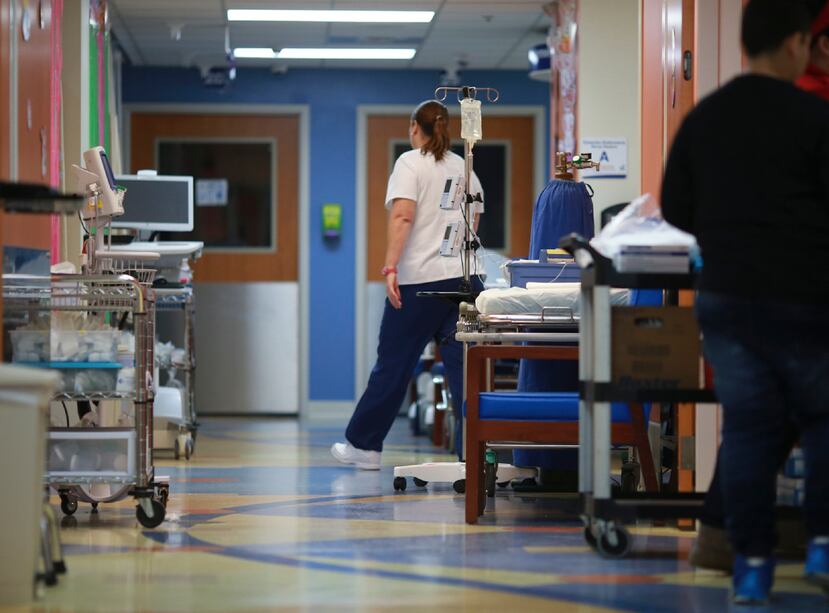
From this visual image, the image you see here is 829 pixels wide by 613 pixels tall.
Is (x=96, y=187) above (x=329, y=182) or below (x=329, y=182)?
below

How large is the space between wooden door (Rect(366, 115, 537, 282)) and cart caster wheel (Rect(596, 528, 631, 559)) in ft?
22.0

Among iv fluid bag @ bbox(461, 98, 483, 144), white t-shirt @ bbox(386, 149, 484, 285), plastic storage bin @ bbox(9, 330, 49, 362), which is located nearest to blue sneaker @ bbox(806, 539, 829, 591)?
plastic storage bin @ bbox(9, 330, 49, 362)

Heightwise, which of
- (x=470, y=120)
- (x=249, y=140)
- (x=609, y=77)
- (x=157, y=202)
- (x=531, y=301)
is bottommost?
(x=531, y=301)

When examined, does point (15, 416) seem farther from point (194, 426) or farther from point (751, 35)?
point (194, 426)

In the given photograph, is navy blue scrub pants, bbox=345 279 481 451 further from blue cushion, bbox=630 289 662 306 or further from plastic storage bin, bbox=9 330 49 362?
plastic storage bin, bbox=9 330 49 362

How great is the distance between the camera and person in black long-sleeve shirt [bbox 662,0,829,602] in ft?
9.59

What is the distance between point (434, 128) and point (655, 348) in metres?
2.45

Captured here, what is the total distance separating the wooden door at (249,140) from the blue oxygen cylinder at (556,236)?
5.34m

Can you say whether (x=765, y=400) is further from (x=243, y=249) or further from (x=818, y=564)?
(x=243, y=249)

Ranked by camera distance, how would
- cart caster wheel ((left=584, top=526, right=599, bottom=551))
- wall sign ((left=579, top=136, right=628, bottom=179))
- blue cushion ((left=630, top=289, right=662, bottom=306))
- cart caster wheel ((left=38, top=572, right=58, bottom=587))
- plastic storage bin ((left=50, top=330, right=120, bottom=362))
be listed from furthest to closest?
wall sign ((left=579, top=136, right=628, bottom=179))
blue cushion ((left=630, top=289, right=662, bottom=306))
plastic storage bin ((left=50, top=330, right=120, bottom=362))
cart caster wheel ((left=584, top=526, right=599, bottom=551))
cart caster wheel ((left=38, top=572, right=58, bottom=587))

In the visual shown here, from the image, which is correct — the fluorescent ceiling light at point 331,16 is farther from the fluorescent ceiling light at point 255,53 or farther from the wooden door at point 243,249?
the wooden door at point 243,249

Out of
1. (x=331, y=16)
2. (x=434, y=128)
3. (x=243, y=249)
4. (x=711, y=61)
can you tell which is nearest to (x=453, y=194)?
(x=434, y=128)

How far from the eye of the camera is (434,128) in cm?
576

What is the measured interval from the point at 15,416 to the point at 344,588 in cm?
84
